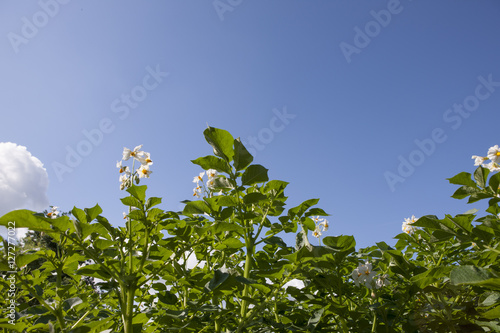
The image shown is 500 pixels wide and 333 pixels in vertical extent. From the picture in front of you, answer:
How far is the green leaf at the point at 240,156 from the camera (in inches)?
69.1

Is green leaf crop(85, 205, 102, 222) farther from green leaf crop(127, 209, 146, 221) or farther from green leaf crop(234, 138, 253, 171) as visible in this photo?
green leaf crop(234, 138, 253, 171)

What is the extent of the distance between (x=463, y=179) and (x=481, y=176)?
81mm

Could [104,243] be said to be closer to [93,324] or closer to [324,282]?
[93,324]

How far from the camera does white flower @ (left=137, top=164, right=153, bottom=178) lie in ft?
7.23

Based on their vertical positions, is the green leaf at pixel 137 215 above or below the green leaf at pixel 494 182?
above

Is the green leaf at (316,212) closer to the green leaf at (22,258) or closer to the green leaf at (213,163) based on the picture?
the green leaf at (213,163)

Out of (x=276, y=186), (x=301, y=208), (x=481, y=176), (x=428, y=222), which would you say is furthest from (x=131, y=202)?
(x=481, y=176)

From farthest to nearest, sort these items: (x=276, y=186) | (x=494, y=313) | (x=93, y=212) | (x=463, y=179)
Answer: (x=276, y=186) < (x=93, y=212) < (x=463, y=179) < (x=494, y=313)

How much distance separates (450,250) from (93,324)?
2.07 meters

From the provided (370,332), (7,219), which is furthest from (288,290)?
(7,219)

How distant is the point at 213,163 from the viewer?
5.94 ft

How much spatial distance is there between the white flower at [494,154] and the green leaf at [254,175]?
5.40ft

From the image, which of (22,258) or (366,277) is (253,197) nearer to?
(366,277)

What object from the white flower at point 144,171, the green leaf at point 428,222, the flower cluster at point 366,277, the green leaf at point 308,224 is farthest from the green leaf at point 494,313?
the white flower at point 144,171
